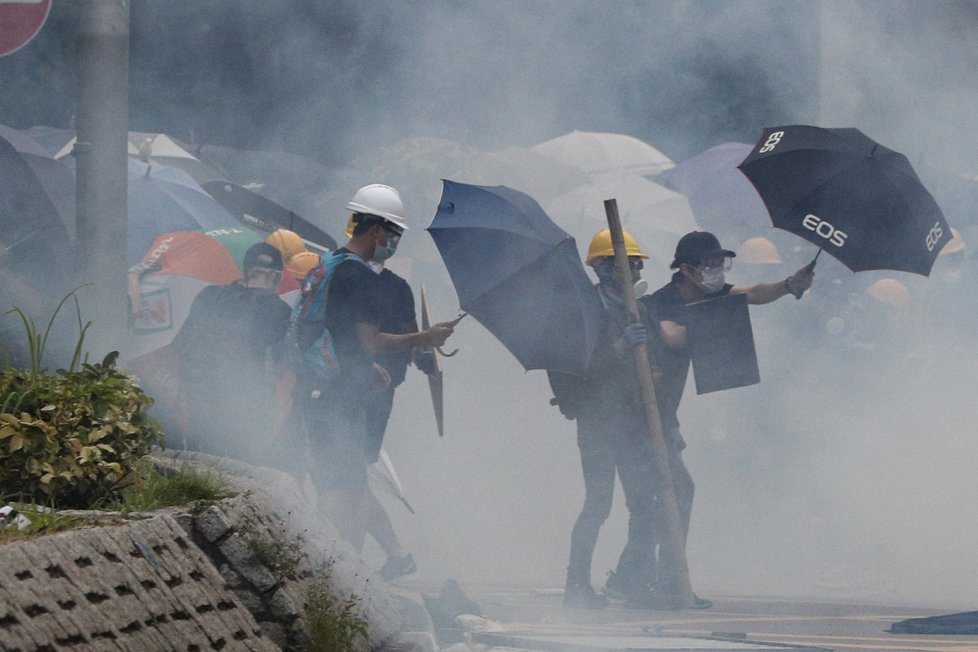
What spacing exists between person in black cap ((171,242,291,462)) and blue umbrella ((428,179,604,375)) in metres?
0.89

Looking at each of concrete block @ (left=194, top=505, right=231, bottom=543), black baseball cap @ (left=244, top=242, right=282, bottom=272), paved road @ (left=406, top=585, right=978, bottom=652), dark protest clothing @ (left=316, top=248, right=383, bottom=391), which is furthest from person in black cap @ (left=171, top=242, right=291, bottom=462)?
concrete block @ (left=194, top=505, right=231, bottom=543)

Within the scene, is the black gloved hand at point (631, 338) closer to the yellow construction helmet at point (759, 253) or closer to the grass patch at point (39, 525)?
the grass patch at point (39, 525)

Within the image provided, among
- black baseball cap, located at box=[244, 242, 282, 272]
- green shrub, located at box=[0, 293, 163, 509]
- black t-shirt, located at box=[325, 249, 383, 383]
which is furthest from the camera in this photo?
black baseball cap, located at box=[244, 242, 282, 272]

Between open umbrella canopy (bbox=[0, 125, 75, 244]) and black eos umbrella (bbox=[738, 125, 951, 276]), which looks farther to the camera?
open umbrella canopy (bbox=[0, 125, 75, 244])

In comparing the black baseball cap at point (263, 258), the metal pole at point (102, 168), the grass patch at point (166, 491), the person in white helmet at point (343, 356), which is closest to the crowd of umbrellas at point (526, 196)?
the person in white helmet at point (343, 356)

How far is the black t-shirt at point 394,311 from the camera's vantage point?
6215mm

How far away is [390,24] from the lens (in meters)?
10.5

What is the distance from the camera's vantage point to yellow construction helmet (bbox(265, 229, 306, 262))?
28.8 feet

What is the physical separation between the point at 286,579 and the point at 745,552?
527 centimetres

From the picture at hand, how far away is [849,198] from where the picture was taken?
7004 mm

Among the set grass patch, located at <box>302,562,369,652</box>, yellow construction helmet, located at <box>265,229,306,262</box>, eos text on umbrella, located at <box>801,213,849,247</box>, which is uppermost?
yellow construction helmet, located at <box>265,229,306,262</box>

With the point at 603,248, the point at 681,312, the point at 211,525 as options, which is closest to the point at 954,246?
the point at 681,312

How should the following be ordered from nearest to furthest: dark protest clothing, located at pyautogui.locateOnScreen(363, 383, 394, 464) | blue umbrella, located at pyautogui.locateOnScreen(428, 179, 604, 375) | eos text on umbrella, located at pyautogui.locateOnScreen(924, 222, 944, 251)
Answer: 1. dark protest clothing, located at pyautogui.locateOnScreen(363, 383, 394, 464)
2. blue umbrella, located at pyautogui.locateOnScreen(428, 179, 604, 375)
3. eos text on umbrella, located at pyautogui.locateOnScreen(924, 222, 944, 251)

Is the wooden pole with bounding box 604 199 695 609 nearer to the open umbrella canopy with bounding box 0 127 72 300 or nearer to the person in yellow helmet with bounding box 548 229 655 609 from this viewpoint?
the person in yellow helmet with bounding box 548 229 655 609
